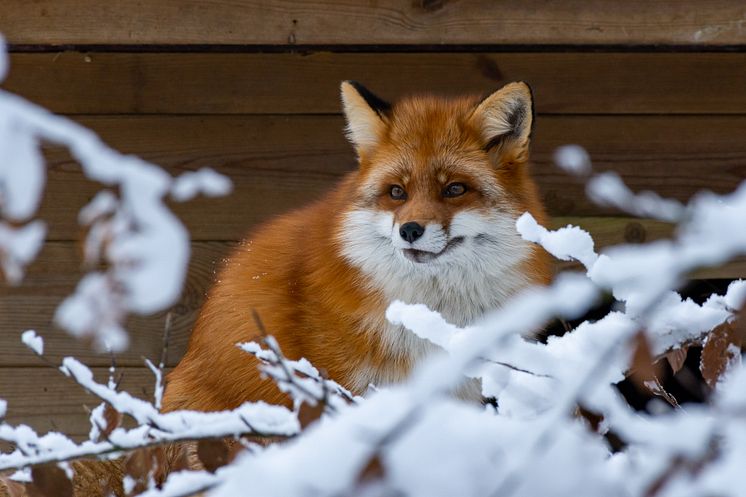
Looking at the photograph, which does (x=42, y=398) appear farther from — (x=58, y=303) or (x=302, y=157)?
(x=302, y=157)

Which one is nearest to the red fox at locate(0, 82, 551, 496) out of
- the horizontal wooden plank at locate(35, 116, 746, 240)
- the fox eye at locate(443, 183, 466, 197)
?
the fox eye at locate(443, 183, 466, 197)

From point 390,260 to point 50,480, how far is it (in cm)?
168

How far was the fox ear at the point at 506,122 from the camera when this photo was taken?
3076 millimetres

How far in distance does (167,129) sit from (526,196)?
1.83 meters

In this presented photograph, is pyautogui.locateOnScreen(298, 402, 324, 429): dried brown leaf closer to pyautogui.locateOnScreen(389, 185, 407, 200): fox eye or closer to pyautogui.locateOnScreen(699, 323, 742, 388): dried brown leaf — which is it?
pyautogui.locateOnScreen(699, 323, 742, 388): dried brown leaf

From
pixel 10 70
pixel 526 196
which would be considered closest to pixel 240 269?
pixel 526 196

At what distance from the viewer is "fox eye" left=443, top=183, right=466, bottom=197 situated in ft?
9.98

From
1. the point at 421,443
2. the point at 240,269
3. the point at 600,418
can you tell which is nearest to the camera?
the point at 421,443

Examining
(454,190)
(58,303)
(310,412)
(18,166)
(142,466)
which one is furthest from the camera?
(58,303)

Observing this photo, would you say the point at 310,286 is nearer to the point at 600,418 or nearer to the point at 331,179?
the point at 331,179

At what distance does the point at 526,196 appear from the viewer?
10.2 feet

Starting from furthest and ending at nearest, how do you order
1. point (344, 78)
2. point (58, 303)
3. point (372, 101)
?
point (58, 303), point (344, 78), point (372, 101)

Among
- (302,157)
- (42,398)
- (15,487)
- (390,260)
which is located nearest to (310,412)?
(15,487)

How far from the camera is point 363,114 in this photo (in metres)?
3.22
